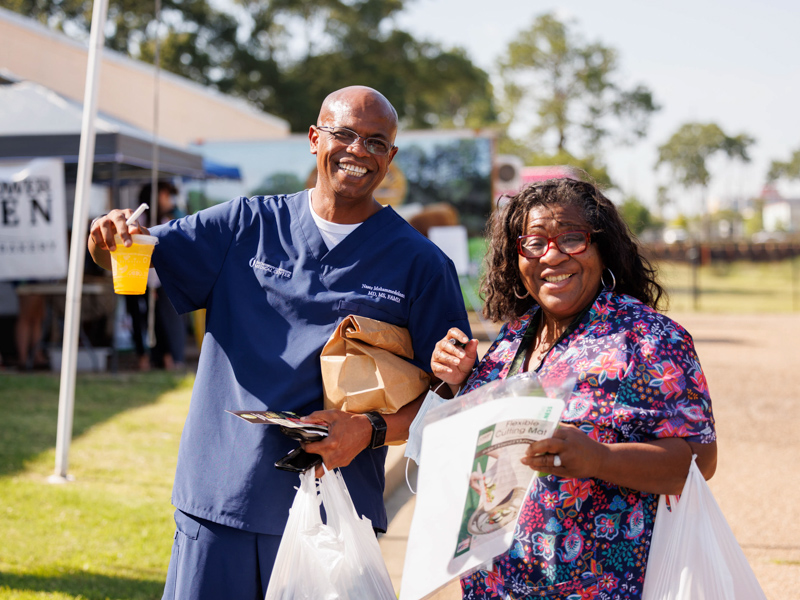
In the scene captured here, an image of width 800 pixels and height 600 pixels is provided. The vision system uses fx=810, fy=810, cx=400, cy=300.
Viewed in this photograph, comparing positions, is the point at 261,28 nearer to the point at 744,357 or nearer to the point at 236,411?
the point at 744,357

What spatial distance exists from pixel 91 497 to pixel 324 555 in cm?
335

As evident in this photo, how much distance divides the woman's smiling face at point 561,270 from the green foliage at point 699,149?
257 ft

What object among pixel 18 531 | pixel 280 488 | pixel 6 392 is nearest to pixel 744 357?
pixel 6 392

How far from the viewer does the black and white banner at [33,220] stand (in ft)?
28.0

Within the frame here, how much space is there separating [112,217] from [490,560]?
53.0 inches

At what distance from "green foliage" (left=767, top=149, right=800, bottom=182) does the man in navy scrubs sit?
4781 inches

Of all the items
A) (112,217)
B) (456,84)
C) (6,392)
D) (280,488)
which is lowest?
(6,392)

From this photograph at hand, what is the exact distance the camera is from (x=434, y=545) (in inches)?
66.7

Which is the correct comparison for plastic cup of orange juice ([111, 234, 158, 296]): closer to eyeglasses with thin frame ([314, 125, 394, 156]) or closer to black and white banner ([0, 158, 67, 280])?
eyeglasses with thin frame ([314, 125, 394, 156])

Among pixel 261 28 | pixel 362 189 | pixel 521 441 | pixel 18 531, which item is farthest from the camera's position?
pixel 261 28

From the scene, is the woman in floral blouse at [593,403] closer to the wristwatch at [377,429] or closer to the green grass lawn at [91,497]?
the wristwatch at [377,429]

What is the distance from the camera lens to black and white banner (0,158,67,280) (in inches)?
336

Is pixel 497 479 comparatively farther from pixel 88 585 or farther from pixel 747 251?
pixel 747 251

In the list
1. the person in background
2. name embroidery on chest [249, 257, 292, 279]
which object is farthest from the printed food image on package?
the person in background
